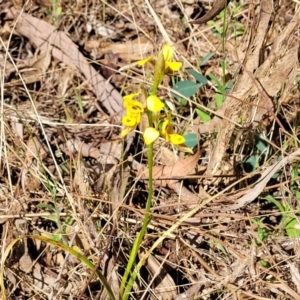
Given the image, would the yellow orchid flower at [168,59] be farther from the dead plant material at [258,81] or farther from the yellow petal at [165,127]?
the dead plant material at [258,81]

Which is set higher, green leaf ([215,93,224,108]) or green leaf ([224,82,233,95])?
green leaf ([224,82,233,95])

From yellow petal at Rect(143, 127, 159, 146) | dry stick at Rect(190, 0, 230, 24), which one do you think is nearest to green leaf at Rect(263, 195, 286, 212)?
dry stick at Rect(190, 0, 230, 24)

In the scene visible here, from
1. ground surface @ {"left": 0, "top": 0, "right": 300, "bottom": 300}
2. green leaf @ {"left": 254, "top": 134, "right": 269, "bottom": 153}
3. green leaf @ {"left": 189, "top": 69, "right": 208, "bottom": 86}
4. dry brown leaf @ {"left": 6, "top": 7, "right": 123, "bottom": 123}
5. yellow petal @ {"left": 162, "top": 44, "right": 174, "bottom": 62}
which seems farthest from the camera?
dry brown leaf @ {"left": 6, "top": 7, "right": 123, "bottom": 123}

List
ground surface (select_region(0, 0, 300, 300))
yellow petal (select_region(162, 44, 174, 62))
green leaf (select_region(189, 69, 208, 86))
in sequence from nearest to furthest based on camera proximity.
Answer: yellow petal (select_region(162, 44, 174, 62)) → ground surface (select_region(0, 0, 300, 300)) → green leaf (select_region(189, 69, 208, 86))

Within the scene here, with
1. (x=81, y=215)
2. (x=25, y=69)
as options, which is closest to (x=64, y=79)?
(x=25, y=69)

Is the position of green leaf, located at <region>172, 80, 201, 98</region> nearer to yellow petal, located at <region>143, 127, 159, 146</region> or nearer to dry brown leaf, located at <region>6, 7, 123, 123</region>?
dry brown leaf, located at <region>6, 7, 123, 123</region>

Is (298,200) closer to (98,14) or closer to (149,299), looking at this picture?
(149,299)
